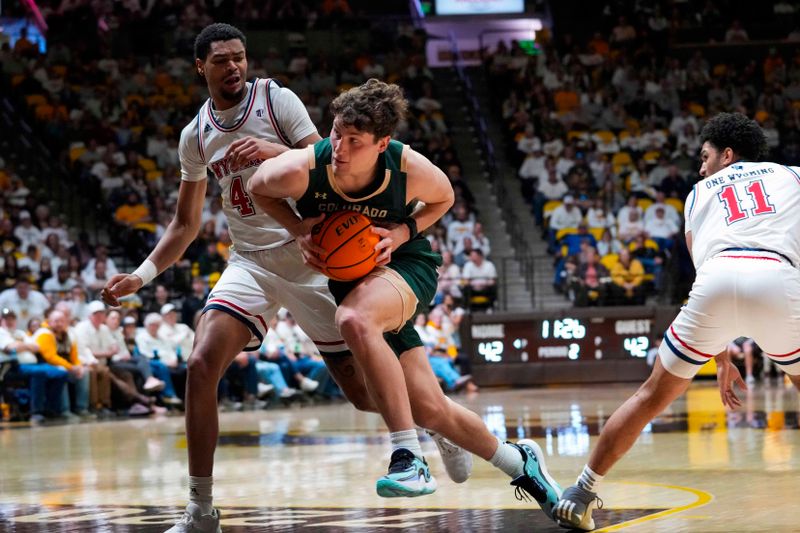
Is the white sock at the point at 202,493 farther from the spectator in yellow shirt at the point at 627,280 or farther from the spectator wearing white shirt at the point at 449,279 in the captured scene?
the spectator in yellow shirt at the point at 627,280

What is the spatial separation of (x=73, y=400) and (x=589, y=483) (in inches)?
421

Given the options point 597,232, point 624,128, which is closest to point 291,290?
point 597,232

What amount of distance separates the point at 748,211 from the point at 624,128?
1892 cm

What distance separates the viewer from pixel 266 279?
5.54 metres

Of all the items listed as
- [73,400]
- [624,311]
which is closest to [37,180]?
[73,400]

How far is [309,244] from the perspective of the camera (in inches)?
192

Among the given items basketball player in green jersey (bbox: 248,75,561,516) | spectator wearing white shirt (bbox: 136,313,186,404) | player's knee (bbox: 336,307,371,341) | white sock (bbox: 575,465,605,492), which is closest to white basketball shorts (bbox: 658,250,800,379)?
white sock (bbox: 575,465,605,492)

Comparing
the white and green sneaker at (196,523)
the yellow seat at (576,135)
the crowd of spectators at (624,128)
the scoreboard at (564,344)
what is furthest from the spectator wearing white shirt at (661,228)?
the white and green sneaker at (196,523)

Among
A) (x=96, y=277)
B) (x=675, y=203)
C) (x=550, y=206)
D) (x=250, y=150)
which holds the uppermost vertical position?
(x=550, y=206)

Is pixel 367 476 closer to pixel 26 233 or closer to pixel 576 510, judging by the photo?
pixel 576 510

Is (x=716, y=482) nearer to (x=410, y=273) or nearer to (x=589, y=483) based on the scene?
(x=589, y=483)

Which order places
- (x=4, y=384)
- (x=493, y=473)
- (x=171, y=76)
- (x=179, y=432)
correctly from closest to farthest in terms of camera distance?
(x=493, y=473)
(x=179, y=432)
(x=4, y=384)
(x=171, y=76)

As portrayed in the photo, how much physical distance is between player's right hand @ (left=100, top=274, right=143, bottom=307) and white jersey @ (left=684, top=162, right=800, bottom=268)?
252 cm

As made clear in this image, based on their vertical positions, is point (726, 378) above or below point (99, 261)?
below
